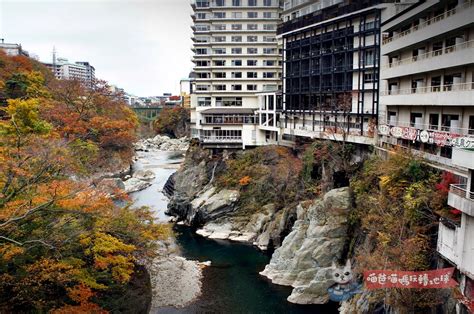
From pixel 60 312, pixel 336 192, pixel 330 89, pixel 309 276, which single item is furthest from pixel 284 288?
pixel 330 89

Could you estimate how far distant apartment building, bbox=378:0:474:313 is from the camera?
56.0 feet

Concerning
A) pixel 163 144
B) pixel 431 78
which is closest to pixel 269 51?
pixel 431 78

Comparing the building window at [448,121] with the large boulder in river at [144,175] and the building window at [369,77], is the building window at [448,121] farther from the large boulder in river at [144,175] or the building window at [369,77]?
the large boulder in river at [144,175]

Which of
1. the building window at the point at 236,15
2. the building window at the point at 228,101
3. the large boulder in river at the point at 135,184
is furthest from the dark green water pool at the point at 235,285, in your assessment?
the building window at the point at 236,15

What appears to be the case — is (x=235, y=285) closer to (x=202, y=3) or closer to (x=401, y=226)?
(x=401, y=226)

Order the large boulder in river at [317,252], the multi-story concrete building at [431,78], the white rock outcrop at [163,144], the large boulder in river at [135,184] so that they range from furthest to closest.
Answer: the white rock outcrop at [163,144] < the large boulder in river at [135,184] < the large boulder in river at [317,252] < the multi-story concrete building at [431,78]

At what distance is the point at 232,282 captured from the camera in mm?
31094

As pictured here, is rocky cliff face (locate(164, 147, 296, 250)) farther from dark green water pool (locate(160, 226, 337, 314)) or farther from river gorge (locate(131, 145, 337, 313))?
dark green water pool (locate(160, 226, 337, 314))

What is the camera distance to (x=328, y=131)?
126 feet

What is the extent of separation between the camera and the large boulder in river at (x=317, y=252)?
27641 mm

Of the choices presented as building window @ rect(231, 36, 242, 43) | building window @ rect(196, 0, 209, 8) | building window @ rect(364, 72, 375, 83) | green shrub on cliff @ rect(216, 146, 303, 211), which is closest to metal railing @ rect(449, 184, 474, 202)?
green shrub on cliff @ rect(216, 146, 303, 211)

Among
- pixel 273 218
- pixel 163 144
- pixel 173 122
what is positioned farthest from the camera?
pixel 173 122

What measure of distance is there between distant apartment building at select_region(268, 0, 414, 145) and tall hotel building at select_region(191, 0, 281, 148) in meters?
5.48

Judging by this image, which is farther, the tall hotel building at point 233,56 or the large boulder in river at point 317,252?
the tall hotel building at point 233,56
